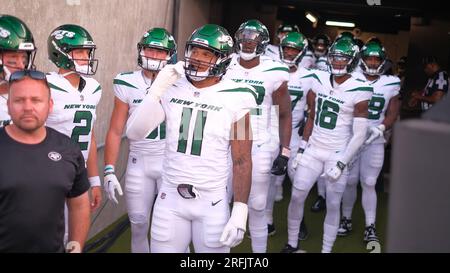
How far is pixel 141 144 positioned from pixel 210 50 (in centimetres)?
136

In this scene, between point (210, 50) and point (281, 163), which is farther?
point (281, 163)

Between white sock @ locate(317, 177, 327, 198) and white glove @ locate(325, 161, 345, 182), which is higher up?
white glove @ locate(325, 161, 345, 182)

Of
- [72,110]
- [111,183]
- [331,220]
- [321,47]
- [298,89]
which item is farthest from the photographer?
[321,47]

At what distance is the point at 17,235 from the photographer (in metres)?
2.80

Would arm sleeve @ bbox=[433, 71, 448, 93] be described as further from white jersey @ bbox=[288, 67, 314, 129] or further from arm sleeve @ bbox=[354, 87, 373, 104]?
arm sleeve @ bbox=[354, 87, 373, 104]

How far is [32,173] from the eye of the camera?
2791 mm

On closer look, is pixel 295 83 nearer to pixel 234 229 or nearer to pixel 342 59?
pixel 342 59

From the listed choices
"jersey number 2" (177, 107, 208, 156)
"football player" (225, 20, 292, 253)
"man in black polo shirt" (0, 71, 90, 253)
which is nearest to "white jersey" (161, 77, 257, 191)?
"jersey number 2" (177, 107, 208, 156)

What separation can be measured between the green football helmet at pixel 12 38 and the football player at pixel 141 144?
983 millimetres

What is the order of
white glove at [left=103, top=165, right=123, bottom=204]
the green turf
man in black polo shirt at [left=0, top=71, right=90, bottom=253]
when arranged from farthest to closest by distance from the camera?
the green turf → white glove at [left=103, top=165, right=123, bottom=204] → man in black polo shirt at [left=0, top=71, right=90, bottom=253]

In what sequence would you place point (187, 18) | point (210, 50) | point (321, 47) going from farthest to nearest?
point (321, 47) → point (187, 18) → point (210, 50)

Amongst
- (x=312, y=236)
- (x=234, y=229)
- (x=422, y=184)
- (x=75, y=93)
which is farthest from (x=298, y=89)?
(x=422, y=184)

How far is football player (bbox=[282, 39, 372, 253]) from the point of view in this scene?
5.67 metres

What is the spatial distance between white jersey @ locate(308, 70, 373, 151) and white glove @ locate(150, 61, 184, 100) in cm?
232
